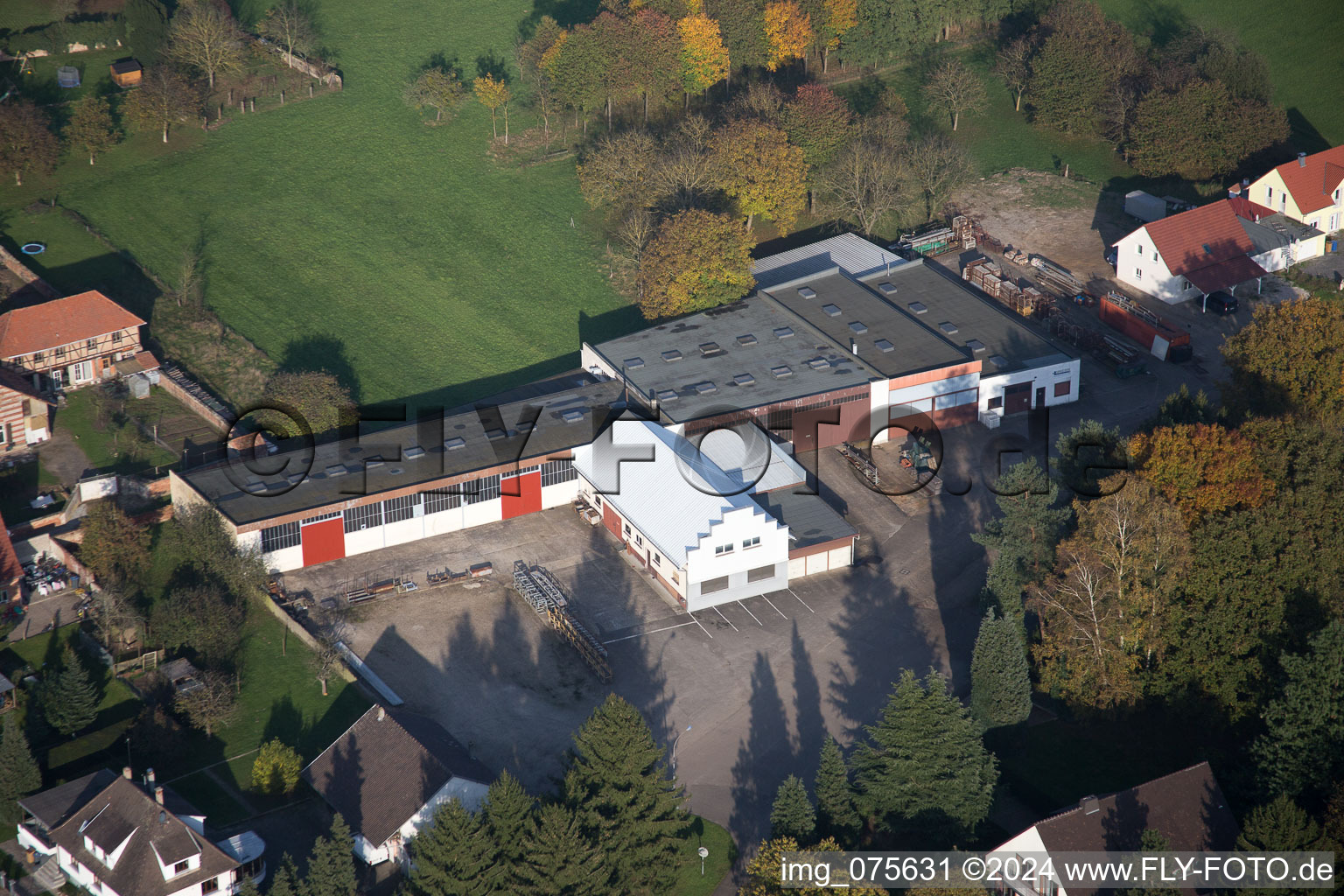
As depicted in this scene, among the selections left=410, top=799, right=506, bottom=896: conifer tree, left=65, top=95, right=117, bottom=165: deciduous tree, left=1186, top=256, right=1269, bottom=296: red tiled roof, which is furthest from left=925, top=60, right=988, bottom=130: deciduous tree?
left=410, top=799, right=506, bottom=896: conifer tree

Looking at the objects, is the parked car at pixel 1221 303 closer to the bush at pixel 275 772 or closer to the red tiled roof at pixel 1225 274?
the red tiled roof at pixel 1225 274

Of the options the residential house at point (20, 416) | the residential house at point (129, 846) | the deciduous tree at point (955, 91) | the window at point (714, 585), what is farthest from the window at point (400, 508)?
the deciduous tree at point (955, 91)

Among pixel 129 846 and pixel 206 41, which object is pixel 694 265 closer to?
pixel 206 41

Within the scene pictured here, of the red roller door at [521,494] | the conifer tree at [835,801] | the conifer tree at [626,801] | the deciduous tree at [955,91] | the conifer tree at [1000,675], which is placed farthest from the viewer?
the deciduous tree at [955,91]

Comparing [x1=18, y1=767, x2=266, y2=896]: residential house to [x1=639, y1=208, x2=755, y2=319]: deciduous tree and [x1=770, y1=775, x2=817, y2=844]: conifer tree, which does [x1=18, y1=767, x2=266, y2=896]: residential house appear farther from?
[x1=639, y1=208, x2=755, y2=319]: deciduous tree

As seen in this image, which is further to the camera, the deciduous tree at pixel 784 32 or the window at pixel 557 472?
the deciduous tree at pixel 784 32
